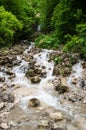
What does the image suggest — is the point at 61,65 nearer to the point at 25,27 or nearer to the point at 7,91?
the point at 7,91

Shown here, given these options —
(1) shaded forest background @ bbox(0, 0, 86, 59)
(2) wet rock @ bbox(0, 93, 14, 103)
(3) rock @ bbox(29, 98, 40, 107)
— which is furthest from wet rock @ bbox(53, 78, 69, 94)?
(1) shaded forest background @ bbox(0, 0, 86, 59)

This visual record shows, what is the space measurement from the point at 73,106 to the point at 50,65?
20.9 feet

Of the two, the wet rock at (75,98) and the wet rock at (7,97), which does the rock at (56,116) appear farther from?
the wet rock at (7,97)

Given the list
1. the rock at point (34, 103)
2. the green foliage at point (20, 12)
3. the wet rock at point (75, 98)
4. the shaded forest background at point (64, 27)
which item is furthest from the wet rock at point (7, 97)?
the green foliage at point (20, 12)

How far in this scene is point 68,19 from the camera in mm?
21984

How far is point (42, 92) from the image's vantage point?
1334 cm

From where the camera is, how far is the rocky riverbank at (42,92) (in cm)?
1006

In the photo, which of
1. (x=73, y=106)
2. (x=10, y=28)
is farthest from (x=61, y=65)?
(x=10, y=28)

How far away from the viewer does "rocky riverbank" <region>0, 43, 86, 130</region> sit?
33.0ft

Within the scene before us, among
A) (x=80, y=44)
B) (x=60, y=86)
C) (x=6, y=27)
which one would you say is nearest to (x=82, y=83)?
(x=60, y=86)

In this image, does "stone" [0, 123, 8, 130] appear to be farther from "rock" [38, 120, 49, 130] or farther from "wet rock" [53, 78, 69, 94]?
"wet rock" [53, 78, 69, 94]

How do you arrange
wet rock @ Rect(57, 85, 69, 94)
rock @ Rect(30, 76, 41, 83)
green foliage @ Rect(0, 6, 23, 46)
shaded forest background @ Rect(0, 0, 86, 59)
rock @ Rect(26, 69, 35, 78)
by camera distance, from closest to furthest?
wet rock @ Rect(57, 85, 69, 94)
rock @ Rect(30, 76, 41, 83)
rock @ Rect(26, 69, 35, 78)
shaded forest background @ Rect(0, 0, 86, 59)
green foliage @ Rect(0, 6, 23, 46)

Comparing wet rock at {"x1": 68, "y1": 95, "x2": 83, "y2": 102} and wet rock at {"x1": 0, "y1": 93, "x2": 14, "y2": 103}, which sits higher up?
wet rock at {"x1": 0, "y1": 93, "x2": 14, "y2": 103}

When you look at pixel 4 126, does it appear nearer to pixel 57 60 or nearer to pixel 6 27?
pixel 57 60
